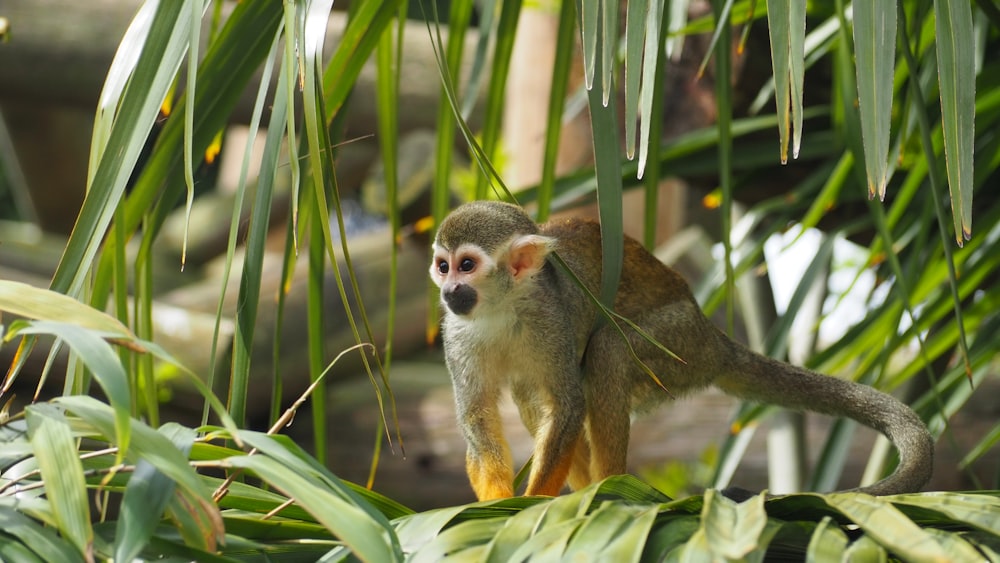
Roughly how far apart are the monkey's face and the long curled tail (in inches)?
27.4

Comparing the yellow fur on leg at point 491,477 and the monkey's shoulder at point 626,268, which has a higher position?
the monkey's shoulder at point 626,268

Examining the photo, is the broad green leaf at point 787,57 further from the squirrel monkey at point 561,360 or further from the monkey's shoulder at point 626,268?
the monkey's shoulder at point 626,268

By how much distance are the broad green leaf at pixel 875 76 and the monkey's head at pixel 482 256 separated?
107 cm

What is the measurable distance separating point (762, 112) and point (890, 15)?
7.45 ft

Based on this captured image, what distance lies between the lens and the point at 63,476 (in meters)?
1.20

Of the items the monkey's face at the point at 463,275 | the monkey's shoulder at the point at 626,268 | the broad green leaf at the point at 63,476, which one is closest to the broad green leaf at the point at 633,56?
the broad green leaf at the point at 63,476

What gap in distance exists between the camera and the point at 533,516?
1445 millimetres

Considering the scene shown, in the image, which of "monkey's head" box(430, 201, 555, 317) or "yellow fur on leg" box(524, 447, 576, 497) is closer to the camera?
"yellow fur on leg" box(524, 447, 576, 497)

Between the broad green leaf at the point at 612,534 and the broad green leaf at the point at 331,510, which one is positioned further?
the broad green leaf at the point at 612,534

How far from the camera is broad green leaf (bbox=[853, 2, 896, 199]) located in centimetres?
147

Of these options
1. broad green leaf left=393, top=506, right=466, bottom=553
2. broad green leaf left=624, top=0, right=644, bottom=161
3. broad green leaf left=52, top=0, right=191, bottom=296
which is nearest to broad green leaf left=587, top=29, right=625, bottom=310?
broad green leaf left=624, top=0, right=644, bottom=161

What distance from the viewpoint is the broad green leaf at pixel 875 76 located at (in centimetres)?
147

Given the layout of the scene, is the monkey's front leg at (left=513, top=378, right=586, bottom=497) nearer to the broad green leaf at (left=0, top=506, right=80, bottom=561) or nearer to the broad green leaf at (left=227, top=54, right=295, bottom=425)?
the broad green leaf at (left=227, top=54, right=295, bottom=425)

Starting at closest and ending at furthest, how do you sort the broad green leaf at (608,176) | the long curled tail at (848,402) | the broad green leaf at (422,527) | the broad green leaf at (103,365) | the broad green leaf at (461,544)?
the broad green leaf at (103,365) < the broad green leaf at (461,544) < the broad green leaf at (422,527) < the broad green leaf at (608,176) < the long curled tail at (848,402)
